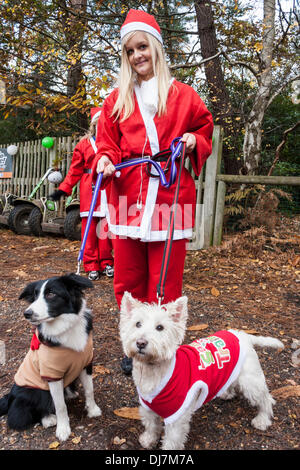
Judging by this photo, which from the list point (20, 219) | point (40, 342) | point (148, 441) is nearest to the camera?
point (148, 441)

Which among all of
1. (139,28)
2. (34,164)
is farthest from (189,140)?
(34,164)

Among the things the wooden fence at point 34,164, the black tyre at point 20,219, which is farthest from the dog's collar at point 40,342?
the wooden fence at point 34,164

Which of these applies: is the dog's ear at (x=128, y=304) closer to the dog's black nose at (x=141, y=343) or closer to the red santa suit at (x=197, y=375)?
the dog's black nose at (x=141, y=343)

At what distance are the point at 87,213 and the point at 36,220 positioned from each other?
3.18 metres

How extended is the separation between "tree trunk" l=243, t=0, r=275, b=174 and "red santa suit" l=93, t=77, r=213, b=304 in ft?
15.2

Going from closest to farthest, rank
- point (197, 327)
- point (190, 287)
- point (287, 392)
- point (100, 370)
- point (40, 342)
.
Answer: point (40, 342) < point (287, 392) < point (100, 370) < point (197, 327) < point (190, 287)

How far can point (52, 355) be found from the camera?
2.11 metres

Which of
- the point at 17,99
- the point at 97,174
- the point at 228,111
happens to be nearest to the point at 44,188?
the point at 17,99

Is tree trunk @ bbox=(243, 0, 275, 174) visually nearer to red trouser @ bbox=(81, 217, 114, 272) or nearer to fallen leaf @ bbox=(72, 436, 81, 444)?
red trouser @ bbox=(81, 217, 114, 272)

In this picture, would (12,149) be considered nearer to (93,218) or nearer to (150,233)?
(93,218)

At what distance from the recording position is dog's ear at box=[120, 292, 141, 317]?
1.95 metres

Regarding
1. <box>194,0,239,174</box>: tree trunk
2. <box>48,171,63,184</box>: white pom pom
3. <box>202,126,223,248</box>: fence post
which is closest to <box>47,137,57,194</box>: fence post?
<box>48,171,63,184</box>: white pom pom
